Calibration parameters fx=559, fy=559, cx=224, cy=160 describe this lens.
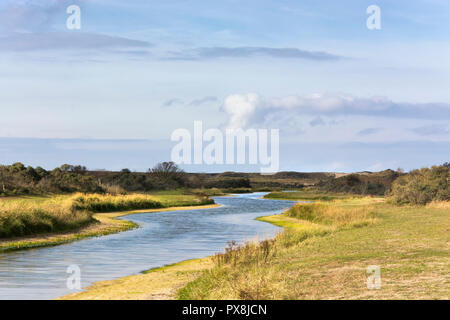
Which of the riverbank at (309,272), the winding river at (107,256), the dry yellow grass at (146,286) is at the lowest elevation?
the winding river at (107,256)

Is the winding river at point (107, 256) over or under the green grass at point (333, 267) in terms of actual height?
under

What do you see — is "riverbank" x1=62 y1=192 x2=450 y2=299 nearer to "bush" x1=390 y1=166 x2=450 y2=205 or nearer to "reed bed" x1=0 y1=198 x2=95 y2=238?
"reed bed" x1=0 y1=198 x2=95 y2=238

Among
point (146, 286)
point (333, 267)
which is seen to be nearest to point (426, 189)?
point (333, 267)

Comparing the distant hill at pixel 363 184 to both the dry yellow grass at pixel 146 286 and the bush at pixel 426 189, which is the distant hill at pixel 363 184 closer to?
the bush at pixel 426 189

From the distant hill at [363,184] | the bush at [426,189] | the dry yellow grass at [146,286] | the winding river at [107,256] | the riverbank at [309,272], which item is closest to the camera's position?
the riverbank at [309,272]

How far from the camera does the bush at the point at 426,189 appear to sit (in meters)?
55.9

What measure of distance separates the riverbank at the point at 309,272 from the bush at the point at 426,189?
96.1 ft

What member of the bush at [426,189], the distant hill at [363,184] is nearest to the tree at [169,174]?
the distant hill at [363,184]

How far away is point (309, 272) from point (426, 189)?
4507 cm

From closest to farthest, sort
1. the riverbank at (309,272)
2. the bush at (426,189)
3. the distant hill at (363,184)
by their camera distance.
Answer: the riverbank at (309,272) → the bush at (426,189) → the distant hill at (363,184)

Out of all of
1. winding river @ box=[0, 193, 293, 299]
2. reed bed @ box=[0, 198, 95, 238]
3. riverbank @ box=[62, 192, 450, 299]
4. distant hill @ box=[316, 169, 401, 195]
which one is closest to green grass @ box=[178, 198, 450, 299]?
riverbank @ box=[62, 192, 450, 299]

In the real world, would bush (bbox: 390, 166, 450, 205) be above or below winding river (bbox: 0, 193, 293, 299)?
above

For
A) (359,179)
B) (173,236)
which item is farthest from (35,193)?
(359,179)

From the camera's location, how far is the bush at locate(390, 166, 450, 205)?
5588cm
